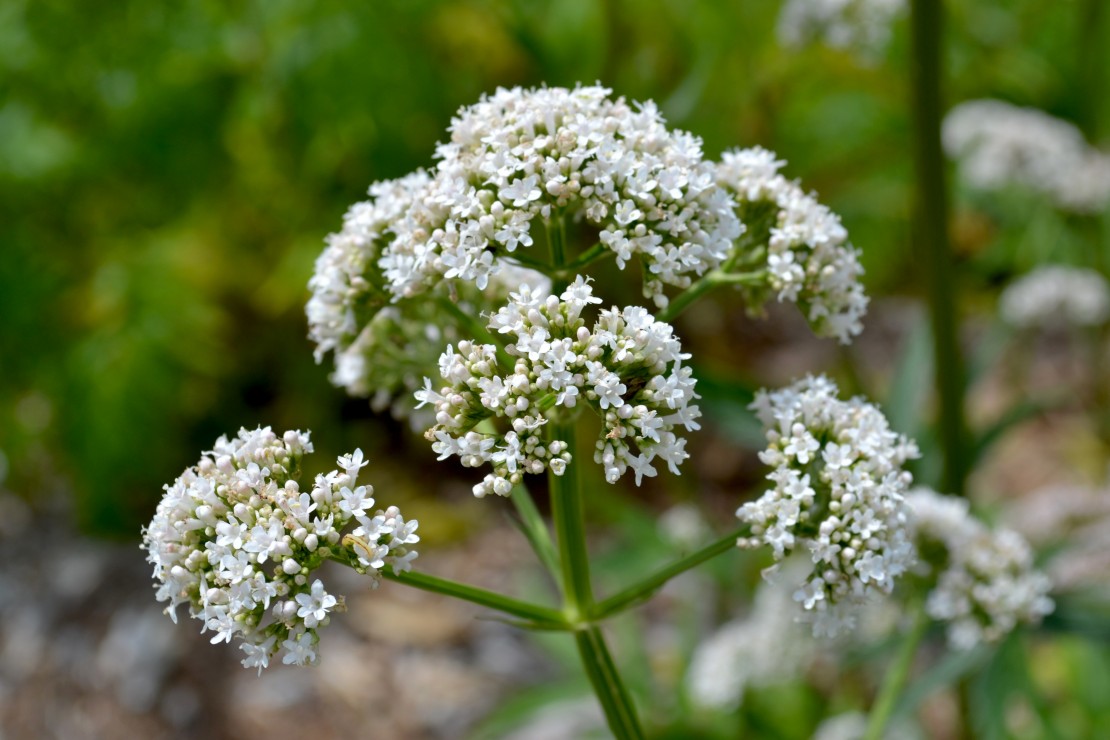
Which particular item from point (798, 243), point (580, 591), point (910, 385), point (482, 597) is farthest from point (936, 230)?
point (482, 597)

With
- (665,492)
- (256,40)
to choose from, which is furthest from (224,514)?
(256,40)

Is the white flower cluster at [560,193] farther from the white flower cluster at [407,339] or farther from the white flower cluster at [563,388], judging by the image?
the white flower cluster at [407,339]

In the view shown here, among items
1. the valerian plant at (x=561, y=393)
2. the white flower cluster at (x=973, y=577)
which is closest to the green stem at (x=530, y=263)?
the valerian plant at (x=561, y=393)

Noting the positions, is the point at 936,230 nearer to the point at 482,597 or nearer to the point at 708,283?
the point at 708,283

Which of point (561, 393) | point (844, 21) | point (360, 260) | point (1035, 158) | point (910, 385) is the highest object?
point (1035, 158)

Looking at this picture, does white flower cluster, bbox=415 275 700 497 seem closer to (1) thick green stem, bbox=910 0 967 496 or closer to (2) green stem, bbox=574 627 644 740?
(2) green stem, bbox=574 627 644 740

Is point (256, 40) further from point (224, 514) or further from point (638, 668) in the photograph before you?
point (224, 514)

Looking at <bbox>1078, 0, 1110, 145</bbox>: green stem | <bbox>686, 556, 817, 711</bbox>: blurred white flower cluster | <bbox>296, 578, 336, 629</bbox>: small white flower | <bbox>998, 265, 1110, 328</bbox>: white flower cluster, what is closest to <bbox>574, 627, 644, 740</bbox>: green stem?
<bbox>296, 578, 336, 629</bbox>: small white flower
